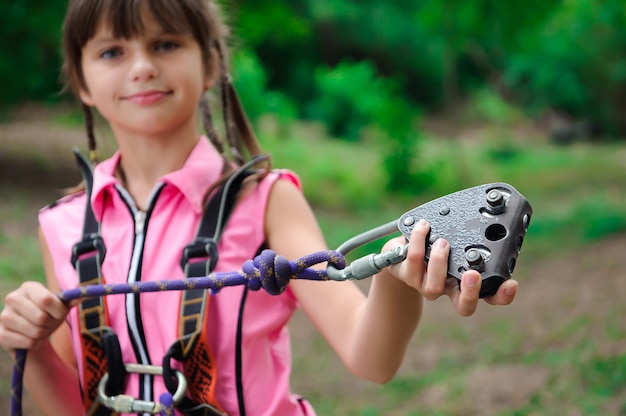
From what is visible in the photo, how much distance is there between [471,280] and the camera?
0.94 meters

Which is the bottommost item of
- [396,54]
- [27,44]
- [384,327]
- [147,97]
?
[396,54]

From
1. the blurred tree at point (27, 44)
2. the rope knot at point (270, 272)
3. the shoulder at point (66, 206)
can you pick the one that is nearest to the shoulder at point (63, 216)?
the shoulder at point (66, 206)

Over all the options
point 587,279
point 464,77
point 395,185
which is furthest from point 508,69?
point 587,279

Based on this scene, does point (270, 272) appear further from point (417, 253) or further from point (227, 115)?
point (227, 115)

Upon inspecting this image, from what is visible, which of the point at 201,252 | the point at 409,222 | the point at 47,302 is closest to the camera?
the point at 409,222

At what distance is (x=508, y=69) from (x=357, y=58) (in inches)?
149

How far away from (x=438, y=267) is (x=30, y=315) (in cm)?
72

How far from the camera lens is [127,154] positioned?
1.61 meters

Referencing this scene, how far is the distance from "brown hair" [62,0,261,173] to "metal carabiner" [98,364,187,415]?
1.46ft

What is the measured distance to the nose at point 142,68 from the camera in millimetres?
1446

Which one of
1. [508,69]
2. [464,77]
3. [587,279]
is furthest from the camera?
[464,77]

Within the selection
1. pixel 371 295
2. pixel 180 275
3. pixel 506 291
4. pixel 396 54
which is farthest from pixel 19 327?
pixel 396 54

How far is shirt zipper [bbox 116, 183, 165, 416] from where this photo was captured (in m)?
1.40

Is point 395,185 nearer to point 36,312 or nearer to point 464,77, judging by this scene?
point 36,312
